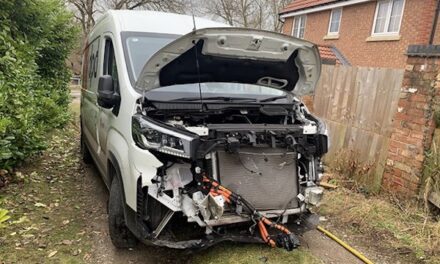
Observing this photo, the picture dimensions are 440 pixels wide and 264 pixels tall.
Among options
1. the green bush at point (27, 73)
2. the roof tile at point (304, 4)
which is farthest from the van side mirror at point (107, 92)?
the roof tile at point (304, 4)

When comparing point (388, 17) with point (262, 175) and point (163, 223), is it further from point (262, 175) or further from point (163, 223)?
point (163, 223)

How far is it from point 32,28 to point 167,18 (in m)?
3.75

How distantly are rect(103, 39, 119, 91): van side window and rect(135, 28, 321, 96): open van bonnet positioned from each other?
60 cm

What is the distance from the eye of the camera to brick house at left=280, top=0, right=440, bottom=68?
39.2 feet

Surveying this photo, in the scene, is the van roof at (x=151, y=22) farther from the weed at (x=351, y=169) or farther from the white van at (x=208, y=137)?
the weed at (x=351, y=169)

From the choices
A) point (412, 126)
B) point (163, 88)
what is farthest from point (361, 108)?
point (163, 88)

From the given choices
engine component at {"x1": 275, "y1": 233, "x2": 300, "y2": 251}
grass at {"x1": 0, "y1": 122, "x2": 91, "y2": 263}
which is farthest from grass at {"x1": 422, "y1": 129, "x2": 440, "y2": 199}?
grass at {"x1": 0, "y1": 122, "x2": 91, "y2": 263}

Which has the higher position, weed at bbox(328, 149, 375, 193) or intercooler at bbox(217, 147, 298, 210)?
intercooler at bbox(217, 147, 298, 210)

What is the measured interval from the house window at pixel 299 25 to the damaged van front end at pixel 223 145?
52.1 feet

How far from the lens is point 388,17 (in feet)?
43.7

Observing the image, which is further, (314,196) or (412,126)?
(412,126)

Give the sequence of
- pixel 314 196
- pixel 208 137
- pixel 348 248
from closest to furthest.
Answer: pixel 208 137, pixel 314 196, pixel 348 248

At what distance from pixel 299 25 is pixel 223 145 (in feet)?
57.1

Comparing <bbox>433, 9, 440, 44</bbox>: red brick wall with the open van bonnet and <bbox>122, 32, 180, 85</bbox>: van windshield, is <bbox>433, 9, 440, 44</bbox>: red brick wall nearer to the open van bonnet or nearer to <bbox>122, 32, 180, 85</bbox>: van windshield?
the open van bonnet
